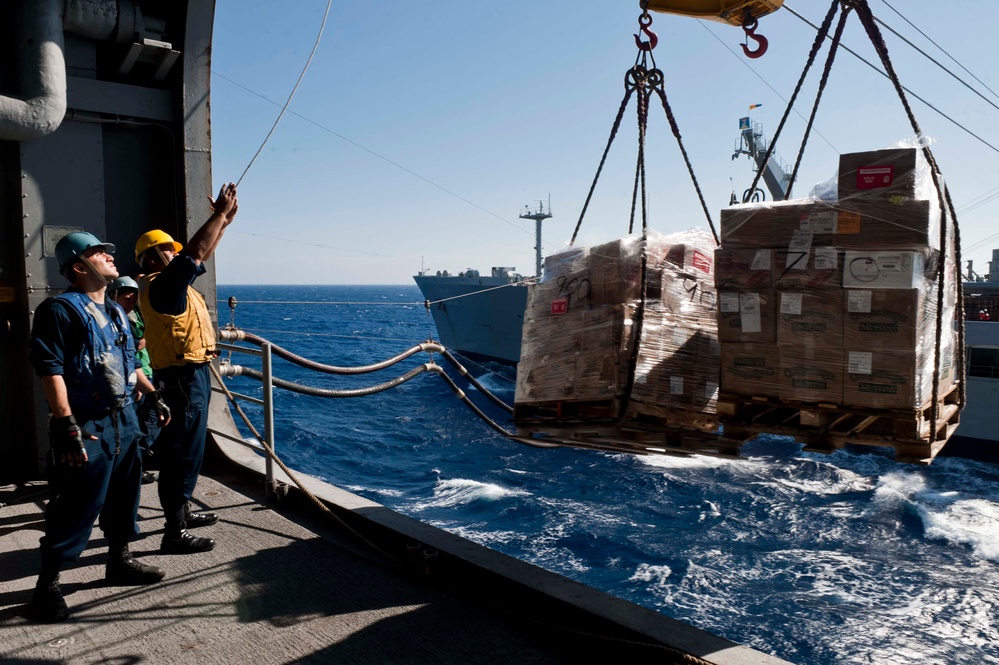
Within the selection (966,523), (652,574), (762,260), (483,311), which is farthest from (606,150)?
(483,311)

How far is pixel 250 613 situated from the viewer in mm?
3391

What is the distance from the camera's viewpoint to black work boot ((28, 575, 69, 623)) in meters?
3.27

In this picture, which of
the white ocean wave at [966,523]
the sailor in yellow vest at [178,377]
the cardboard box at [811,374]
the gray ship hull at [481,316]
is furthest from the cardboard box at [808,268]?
the gray ship hull at [481,316]

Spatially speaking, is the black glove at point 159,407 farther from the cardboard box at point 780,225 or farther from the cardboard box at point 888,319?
the cardboard box at point 888,319

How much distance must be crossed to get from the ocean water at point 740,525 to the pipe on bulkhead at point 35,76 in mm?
2850

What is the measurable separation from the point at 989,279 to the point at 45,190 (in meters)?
37.0

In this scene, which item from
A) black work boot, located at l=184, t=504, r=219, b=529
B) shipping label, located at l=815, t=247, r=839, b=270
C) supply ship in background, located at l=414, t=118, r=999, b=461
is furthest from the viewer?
supply ship in background, located at l=414, t=118, r=999, b=461

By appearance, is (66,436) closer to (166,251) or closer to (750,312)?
(166,251)

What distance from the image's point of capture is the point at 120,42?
578cm

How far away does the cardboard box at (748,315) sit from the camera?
12.8 ft

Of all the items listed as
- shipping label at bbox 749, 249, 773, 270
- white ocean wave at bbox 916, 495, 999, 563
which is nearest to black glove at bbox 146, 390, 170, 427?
shipping label at bbox 749, 249, 773, 270

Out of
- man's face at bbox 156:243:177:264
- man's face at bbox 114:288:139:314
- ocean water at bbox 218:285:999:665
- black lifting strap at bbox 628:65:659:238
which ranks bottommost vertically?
ocean water at bbox 218:285:999:665

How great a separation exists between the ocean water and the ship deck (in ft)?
9.17

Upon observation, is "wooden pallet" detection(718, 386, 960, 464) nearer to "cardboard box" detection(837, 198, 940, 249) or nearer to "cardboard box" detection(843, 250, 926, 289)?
"cardboard box" detection(843, 250, 926, 289)
